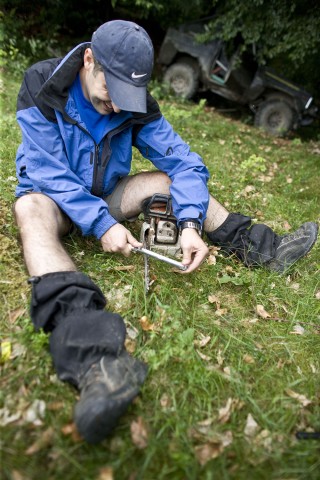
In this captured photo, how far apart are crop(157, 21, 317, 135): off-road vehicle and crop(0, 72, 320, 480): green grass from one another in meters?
5.89

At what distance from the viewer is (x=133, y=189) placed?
304 cm

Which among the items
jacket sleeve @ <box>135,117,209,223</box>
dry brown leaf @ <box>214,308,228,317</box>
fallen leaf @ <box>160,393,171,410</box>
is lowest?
fallen leaf @ <box>160,393,171,410</box>

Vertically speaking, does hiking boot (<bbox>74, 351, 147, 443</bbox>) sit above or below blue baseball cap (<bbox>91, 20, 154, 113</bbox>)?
below

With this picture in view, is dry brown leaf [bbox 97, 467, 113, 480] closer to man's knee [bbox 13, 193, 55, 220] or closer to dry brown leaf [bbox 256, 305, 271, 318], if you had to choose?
man's knee [bbox 13, 193, 55, 220]

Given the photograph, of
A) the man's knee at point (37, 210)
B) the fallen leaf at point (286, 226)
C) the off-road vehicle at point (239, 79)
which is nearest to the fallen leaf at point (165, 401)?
the man's knee at point (37, 210)

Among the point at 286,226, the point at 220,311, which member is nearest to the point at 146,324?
the point at 220,311

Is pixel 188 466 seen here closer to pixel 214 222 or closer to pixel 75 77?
pixel 214 222

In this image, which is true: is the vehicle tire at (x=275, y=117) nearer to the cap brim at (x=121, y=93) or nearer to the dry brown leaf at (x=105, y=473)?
the cap brim at (x=121, y=93)

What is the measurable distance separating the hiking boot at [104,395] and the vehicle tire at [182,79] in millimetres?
8307

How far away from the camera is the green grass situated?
1.76m

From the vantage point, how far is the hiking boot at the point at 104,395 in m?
1.65

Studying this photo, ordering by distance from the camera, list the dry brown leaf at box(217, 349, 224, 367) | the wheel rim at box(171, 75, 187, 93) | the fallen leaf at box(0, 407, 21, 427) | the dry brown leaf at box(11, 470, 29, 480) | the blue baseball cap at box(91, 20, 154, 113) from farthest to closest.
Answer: the wheel rim at box(171, 75, 187, 93) → the dry brown leaf at box(217, 349, 224, 367) → the blue baseball cap at box(91, 20, 154, 113) → the fallen leaf at box(0, 407, 21, 427) → the dry brown leaf at box(11, 470, 29, 480)

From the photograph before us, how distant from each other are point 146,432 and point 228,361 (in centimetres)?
74

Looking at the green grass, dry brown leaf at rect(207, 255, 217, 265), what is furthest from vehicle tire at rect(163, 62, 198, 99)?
dry brown leaf at rect(207, 255, 217, 265)
